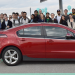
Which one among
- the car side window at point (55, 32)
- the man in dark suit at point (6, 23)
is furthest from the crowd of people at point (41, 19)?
the car side window at point (55, 32)

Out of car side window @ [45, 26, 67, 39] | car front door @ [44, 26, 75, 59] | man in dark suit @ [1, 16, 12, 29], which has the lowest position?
car front door @ [44, 26, 75, 59]

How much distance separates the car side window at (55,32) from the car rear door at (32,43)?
0.25 m

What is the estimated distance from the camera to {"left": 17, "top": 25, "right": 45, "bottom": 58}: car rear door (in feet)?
19.4

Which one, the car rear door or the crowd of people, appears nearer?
the car rear door

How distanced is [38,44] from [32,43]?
210mm

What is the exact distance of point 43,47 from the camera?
5930 millimetres

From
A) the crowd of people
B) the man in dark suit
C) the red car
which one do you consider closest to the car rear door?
the red car

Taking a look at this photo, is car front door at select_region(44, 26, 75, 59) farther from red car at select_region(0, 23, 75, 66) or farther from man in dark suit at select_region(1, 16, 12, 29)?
man in dark suit at select_region(1, 16, 12, 29)

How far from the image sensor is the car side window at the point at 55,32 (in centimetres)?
602

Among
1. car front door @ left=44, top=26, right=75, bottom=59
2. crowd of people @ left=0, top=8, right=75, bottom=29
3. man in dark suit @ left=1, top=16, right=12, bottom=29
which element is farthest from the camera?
man in dark suit @ left=1, top=16, right=12, bottom=29

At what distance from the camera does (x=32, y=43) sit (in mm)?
5926

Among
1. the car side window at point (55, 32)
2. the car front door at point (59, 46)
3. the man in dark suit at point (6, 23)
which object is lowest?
the car front door at point (59, 46)

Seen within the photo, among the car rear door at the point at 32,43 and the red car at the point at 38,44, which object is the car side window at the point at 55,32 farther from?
the car rear door at the point at 32,43

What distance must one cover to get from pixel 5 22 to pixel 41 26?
3.91 m
